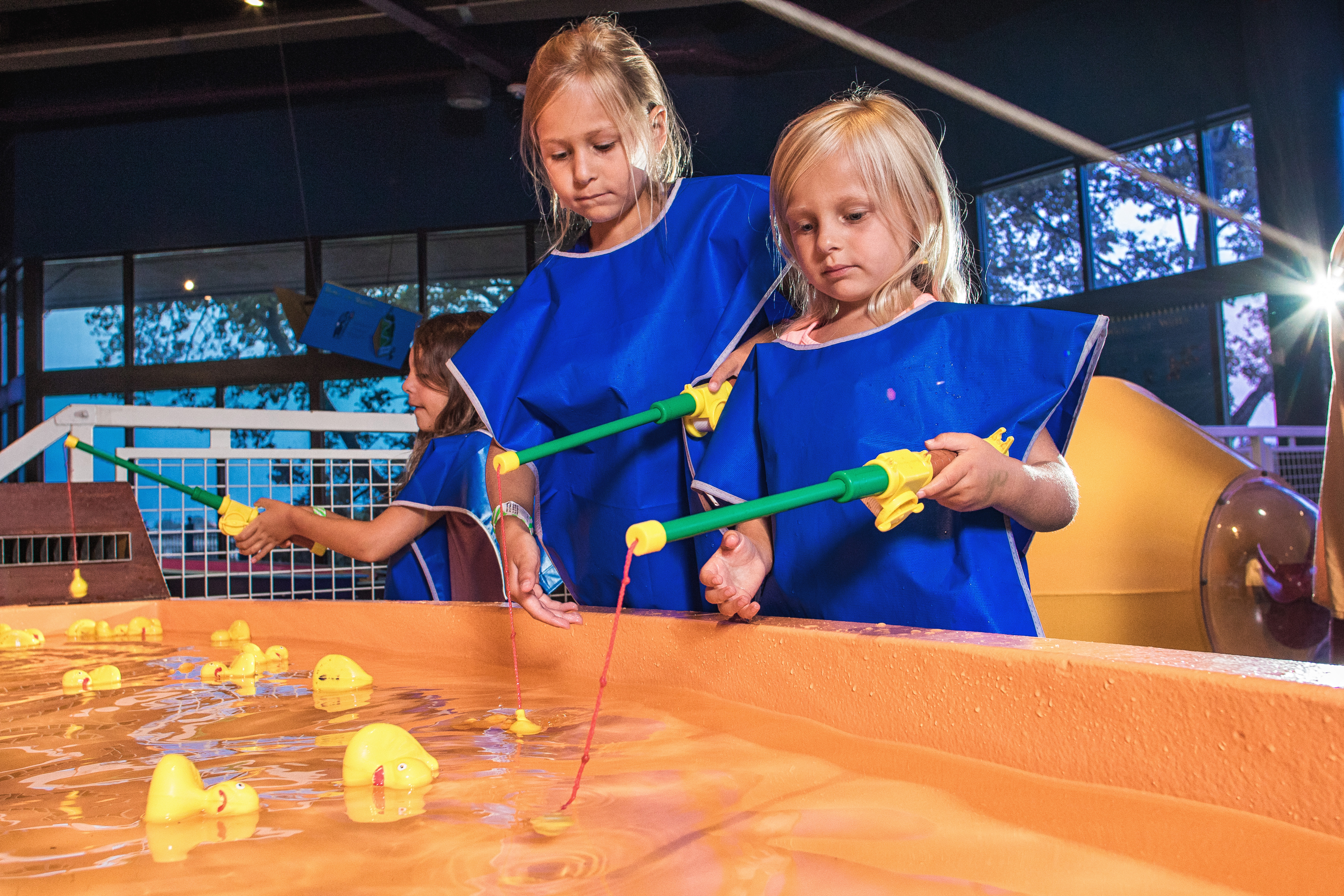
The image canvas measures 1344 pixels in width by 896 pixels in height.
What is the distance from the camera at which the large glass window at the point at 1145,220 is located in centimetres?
712

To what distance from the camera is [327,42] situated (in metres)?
7.16

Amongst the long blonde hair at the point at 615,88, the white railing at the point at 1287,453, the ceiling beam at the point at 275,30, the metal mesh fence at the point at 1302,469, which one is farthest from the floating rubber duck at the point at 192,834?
the ceiling beam at the point at 275,30

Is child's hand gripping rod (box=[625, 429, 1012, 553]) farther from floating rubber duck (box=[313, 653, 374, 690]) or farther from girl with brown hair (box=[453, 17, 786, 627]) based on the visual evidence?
floating rubber duck (box=[313, 653, 374, 690])

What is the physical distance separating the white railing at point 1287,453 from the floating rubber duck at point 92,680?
3.47m

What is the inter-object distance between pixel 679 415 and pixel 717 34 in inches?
251

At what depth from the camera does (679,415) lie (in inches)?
48.7

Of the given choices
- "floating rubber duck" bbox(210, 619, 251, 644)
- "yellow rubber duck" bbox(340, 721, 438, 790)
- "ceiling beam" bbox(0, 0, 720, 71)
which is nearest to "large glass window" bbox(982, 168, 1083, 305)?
"ceiling beam" bbox(0, 0, 720, 71)

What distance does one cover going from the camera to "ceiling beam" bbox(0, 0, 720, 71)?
6105 mm

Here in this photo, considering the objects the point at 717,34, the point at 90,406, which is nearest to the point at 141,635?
the point at 90,406

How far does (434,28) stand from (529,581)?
5485 mm

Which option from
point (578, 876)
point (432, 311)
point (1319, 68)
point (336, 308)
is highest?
point (1319, 68)

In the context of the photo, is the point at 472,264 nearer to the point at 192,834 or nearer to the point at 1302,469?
the point at 1302,469

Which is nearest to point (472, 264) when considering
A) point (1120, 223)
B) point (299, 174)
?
point (299, 174)

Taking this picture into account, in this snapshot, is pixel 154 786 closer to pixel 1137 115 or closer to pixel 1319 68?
pixel 1319 68
